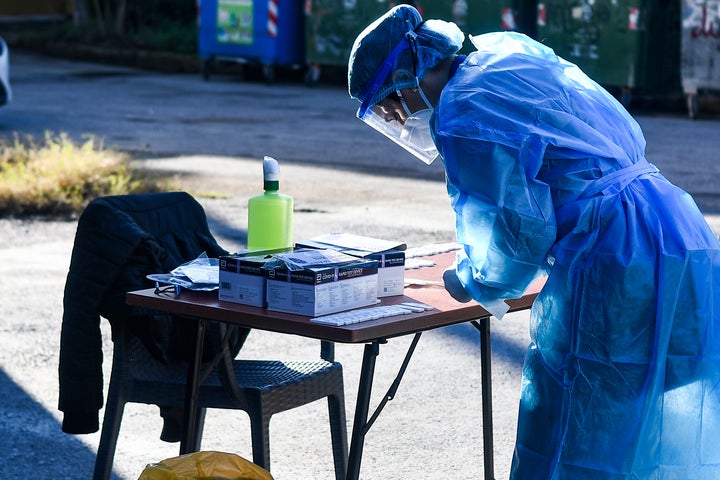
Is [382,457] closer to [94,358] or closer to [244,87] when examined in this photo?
[94,358]

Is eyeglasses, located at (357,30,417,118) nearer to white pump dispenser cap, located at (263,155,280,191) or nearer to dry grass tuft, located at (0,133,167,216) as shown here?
white pump dispenser cap, located at (263,155,280,191)

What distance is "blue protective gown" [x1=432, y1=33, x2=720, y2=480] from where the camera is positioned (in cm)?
A: 292

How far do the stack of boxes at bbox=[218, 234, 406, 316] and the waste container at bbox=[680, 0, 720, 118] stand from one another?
40.9 feet

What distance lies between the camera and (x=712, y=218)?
29.2 feet

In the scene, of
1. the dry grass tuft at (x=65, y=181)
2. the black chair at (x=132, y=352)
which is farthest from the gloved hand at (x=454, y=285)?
the dry grass tuft at (x=65, y=181)

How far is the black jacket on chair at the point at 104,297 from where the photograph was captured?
384cm

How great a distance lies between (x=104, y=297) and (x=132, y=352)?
0.67 ft

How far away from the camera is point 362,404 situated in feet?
11.0

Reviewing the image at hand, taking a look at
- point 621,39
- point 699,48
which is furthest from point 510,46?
point 621,39

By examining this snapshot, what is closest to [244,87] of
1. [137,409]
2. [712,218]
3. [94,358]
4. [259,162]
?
[259,162]

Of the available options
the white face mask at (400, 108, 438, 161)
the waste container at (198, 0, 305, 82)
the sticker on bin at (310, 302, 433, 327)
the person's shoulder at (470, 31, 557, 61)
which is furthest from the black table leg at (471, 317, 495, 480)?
the waste container at (198, 0, 305, 82)

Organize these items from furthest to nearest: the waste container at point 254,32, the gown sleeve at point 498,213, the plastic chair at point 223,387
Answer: the waste container at point 254,32, the plastic chair at point 223,387, the gown sleeve at point 498,213

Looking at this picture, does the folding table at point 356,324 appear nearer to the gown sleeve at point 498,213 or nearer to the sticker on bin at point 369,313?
the sticker on bin at point 369,313

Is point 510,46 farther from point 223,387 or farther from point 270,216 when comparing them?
point 223,387
